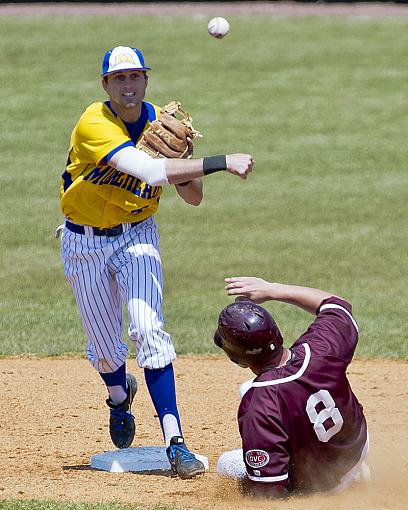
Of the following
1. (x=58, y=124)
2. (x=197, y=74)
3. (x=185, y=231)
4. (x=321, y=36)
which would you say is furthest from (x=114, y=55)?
(x=321, y=36)

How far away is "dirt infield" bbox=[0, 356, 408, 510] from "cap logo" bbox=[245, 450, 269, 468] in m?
0.18

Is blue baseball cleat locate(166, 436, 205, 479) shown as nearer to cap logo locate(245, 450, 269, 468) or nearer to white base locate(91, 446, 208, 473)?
white base locate(91, 446, 208, 473)

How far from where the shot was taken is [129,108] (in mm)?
5668

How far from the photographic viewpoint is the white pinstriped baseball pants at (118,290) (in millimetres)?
5488

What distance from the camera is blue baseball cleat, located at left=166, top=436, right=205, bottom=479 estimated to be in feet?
17.3

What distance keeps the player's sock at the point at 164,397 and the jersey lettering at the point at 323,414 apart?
4.01 feet

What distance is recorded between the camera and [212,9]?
935 inches

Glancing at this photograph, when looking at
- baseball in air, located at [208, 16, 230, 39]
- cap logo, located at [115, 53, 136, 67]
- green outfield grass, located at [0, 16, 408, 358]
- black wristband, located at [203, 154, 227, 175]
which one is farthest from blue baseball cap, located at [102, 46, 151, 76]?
baseball in air, located at [208, 16, 230, 39]

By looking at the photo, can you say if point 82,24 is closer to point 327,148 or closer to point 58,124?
point 58,124

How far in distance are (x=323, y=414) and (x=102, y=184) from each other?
1916mm

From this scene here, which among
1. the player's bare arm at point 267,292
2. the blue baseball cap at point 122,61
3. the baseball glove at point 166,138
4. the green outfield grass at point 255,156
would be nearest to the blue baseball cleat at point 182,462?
the player's bare arm at point 267,292

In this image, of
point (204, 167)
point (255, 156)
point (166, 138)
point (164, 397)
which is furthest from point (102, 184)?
point (255, 156)

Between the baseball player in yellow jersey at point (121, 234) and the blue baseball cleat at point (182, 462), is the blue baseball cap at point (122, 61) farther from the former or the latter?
the blue baseball cleat at point (182, 462)

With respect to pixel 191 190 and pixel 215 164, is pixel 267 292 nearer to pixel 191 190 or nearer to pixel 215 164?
pixel 215 164
